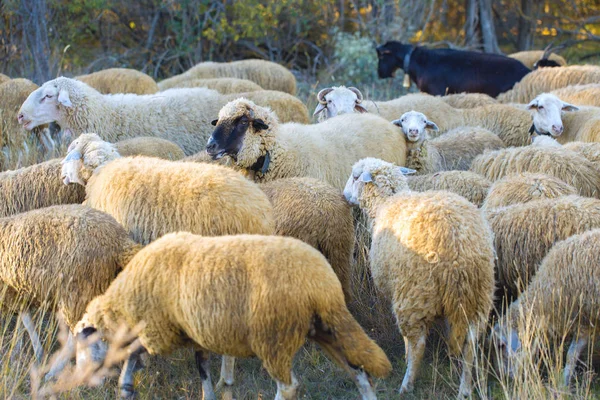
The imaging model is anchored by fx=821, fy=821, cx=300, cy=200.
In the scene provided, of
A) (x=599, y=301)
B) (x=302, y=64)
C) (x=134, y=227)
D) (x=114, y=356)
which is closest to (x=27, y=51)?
(x=302, y=64)

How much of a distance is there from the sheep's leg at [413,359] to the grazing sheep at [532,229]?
0.78 metres

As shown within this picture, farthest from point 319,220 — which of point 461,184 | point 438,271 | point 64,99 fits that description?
point 64,99

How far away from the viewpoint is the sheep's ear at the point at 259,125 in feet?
21.7

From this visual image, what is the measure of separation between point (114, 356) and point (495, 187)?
3.17 metres

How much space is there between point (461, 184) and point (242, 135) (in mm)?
1786

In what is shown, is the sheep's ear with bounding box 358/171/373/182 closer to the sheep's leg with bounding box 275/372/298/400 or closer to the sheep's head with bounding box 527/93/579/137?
the sheep's leg with bounding box 275/372/298/400

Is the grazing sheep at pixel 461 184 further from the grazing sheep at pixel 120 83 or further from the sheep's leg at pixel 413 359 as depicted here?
the grazing sheep at pixel 120 83

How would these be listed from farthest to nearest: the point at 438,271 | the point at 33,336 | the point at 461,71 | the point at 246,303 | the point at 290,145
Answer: the point at 461,71 → the point at 290,145 → the point at 33,336 → the point at 438,271 → the point at 246,303

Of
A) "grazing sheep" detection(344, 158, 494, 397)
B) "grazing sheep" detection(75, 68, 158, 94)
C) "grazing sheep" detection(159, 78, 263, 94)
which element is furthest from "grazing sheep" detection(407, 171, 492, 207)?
"grazing sheep" detection(75, 68, 158, 94)

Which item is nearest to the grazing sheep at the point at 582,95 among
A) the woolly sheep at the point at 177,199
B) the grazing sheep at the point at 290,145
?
the grazing sheep at the point at 290,145

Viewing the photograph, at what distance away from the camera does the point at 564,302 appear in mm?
4559

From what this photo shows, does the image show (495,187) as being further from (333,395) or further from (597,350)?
(333,395)

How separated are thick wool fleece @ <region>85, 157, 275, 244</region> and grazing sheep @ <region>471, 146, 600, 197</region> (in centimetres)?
251

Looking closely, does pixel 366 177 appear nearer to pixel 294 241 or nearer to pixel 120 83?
pixel 294 241
